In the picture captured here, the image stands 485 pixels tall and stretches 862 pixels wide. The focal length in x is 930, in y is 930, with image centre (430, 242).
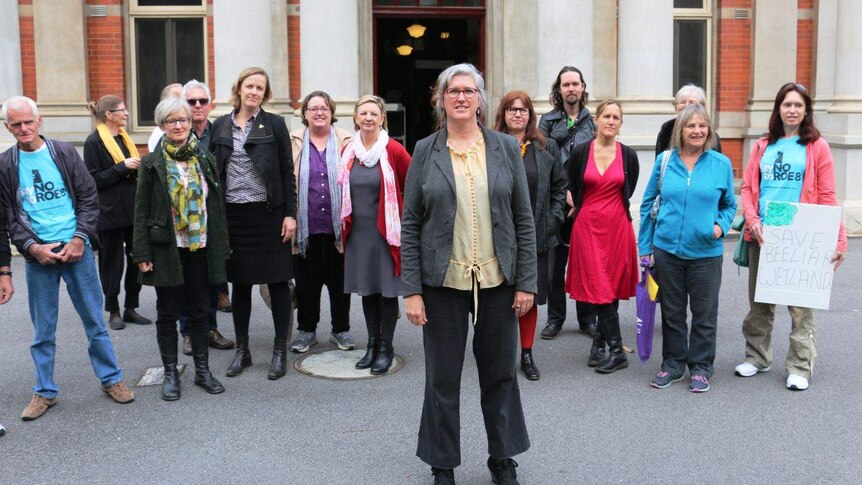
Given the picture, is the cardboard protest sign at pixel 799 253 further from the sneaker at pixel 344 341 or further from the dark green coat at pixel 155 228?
the dark green coat at pixel 155 228

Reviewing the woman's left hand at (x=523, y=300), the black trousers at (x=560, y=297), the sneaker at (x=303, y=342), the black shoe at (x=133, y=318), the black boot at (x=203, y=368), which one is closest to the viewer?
the woman's left hand at (x=523, y=300)

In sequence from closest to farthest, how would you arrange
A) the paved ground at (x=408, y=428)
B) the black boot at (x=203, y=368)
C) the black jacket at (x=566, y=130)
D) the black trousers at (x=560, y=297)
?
the paved ground at (x=408, y=428) < the black boot at (x=203, y=368) < the black jacket at (x=566, y=130) < the black trousers at (x=560, y=297)

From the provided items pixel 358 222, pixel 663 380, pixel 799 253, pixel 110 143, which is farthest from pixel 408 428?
pixel 110 143

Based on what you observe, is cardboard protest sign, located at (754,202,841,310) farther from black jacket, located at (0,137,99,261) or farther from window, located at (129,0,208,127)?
window, located at (129,0,208,127)

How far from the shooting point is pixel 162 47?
13.0 metres

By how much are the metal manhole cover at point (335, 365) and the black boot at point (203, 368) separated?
27.8 inches

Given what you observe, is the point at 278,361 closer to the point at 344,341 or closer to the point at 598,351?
the point at 344,341

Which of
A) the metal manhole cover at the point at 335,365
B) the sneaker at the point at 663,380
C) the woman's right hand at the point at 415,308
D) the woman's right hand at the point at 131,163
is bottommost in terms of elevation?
the metal manhole cover at the point at 335,365

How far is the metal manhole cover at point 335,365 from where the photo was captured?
6663mm

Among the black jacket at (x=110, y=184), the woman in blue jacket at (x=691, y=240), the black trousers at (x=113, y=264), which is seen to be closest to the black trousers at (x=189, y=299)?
the black jacket at (x=110, y=184)

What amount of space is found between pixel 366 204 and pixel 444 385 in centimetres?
238

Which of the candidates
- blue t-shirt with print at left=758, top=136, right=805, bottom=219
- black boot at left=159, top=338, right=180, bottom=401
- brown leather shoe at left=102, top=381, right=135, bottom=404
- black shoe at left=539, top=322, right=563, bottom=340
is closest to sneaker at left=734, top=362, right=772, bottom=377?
blue t-shirt with print at left=758, top=136, right=805, bottom=219

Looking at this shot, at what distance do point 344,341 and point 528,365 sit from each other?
62.9 inches

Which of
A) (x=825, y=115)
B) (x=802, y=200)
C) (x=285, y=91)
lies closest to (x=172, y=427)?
(x=802, y=200)
